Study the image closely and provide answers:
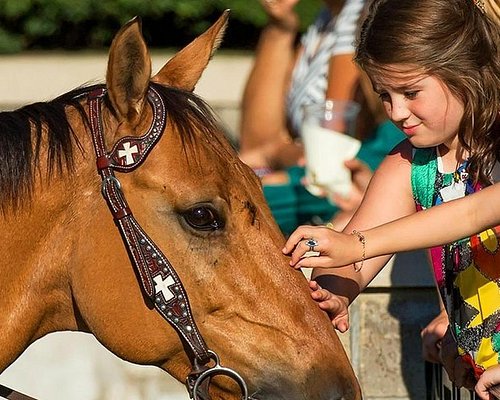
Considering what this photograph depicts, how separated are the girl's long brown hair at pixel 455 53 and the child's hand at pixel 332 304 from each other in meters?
0.41

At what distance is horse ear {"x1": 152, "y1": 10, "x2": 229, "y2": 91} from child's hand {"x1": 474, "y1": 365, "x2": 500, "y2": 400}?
0.90 meters

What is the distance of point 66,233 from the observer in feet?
8.77

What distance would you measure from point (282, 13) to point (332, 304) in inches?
97.0

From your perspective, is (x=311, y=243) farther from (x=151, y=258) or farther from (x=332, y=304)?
(x=151, y=258)

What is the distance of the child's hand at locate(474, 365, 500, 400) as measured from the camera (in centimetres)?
285

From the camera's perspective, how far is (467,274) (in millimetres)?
2953

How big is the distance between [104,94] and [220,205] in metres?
0.34

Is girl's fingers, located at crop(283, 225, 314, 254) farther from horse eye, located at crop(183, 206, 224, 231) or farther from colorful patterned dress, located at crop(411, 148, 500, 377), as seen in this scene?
colorful patterned dress, located at crop(411, 148, 500, 377)

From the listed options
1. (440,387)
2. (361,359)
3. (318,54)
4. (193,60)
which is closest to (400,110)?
(193,60)

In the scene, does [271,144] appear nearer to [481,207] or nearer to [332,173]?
[332,173]

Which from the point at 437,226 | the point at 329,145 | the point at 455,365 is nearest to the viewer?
the point at 437,226

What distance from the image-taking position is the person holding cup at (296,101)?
4.45 meters

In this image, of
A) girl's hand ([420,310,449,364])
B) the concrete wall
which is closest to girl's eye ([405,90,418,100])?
girl's hand ([420,310,449,364])

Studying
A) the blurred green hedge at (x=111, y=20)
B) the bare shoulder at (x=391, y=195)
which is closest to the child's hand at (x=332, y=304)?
the bare shoulder at (x=391, y=195)
